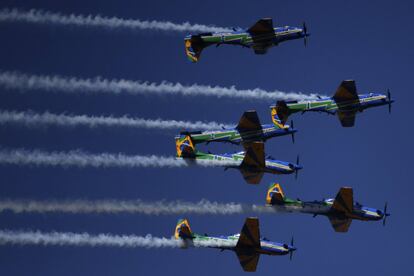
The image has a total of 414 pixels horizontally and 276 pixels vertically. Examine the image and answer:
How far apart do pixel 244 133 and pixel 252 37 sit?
26.5 feet

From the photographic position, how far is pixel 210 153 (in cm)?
8019

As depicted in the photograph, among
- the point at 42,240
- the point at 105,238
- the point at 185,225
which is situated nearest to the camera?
the point at 42,240

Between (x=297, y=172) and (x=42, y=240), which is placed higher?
(x=297, y=172)

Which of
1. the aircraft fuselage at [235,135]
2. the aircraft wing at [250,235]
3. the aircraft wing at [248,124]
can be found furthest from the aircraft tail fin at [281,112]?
the aircraft wing at [250,235]

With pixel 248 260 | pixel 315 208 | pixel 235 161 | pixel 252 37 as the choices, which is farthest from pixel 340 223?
pixel 252 37

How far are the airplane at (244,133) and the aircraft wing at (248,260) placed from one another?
30.2 feet

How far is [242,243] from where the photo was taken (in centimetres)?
7888

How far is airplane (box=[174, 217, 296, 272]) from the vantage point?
78688mm

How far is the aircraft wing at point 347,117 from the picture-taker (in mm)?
81875

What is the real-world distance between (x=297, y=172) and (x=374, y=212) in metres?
8.05

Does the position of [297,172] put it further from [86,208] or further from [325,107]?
[86,208]

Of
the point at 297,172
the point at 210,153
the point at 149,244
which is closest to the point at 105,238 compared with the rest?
the point at 149,244

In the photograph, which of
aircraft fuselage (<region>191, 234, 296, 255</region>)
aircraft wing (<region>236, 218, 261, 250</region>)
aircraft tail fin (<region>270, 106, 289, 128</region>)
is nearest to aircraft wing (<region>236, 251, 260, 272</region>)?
aircraft fuselage (<region>191, 234, 296, 255</region>)

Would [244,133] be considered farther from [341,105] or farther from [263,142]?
[341,105]
